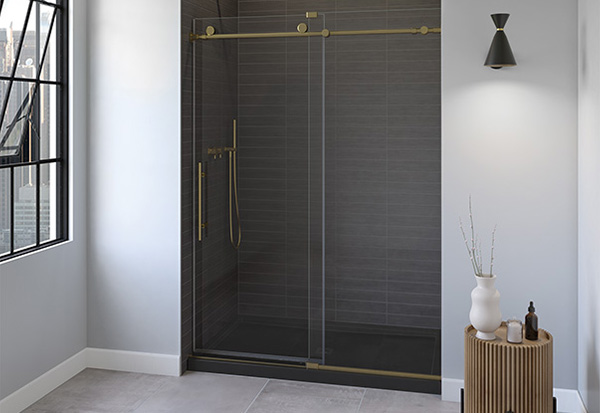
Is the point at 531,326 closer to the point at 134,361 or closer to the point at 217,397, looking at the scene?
the point at 217,397

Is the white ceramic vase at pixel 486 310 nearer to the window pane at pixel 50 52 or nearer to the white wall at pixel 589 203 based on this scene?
the white wall at pixel 589 203

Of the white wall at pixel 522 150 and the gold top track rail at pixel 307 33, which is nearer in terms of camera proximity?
the white wall at pixel 522 150

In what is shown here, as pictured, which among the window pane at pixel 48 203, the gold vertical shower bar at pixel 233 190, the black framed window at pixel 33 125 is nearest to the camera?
the black framed window at pixel 33 125

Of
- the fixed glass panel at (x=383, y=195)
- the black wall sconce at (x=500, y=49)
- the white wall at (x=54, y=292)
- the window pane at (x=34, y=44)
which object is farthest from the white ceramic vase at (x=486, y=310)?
the window pane at (x=34, y=44)

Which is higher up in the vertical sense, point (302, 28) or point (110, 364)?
point (302, 28)

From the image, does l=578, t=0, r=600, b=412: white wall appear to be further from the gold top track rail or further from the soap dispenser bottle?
the gold top track rail

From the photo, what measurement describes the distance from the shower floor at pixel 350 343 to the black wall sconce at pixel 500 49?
5.15 feet

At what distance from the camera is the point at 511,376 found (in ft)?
9.93

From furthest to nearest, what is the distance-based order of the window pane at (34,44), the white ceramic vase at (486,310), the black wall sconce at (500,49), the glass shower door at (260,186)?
the glass shower door at (260,186) < the window pane at (34,44) < the black wall sconce at (500,49) < the white ceramic vase at (486,310)

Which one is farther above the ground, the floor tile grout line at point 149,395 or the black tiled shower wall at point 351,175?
the black tiled shower wall at point 351,175

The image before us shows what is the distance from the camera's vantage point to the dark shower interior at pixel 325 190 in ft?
12.8

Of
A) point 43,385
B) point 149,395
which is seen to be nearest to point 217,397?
point 149,395

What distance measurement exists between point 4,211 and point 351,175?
1879mm

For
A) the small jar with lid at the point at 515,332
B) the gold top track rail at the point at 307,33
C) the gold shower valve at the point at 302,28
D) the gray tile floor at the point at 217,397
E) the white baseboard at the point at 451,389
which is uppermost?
the gold shower valve at the point at 302,28
